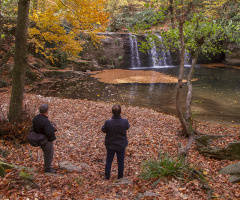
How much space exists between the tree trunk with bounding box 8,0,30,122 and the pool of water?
7.24 meters

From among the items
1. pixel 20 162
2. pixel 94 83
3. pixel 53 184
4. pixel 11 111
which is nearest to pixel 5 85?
pixel 94 83

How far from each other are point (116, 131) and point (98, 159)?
1911 mm

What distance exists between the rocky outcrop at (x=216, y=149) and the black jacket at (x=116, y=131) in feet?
9.10

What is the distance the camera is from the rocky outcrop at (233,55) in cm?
2708

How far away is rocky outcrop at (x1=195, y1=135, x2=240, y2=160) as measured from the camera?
489 cm

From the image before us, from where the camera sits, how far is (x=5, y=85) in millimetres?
12836

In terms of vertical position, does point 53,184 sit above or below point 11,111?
below

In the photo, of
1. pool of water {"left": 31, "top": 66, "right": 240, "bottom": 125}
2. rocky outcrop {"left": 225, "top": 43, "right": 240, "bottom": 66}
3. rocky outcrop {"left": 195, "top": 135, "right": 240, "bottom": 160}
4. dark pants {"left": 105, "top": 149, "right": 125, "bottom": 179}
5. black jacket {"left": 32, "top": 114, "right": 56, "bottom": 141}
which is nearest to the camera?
black jacket {"left": 32, "top": 114, "right": 56, "bottom": 141}

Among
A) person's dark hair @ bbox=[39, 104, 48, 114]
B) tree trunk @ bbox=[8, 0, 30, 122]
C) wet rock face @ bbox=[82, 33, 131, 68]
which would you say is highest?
wet rock face @ bbox=[82, 33, 131, 68]

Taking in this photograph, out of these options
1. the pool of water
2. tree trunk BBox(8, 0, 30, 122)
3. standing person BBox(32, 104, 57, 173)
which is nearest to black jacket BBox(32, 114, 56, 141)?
standing person BBox(32, 104, 57, 173)

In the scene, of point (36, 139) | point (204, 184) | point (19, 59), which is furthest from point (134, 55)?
point (204, 184)

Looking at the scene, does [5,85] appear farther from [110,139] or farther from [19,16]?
[110,139]

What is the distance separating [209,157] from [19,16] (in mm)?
6010

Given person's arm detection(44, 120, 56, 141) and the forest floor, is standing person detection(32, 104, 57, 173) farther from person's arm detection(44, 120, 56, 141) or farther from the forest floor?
the forest floor
